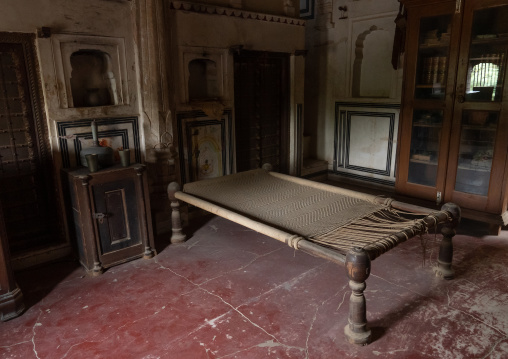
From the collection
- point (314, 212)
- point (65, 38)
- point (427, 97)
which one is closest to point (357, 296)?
point (314, 212)

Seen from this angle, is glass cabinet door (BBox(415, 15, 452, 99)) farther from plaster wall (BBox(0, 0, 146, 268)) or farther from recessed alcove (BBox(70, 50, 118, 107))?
recessed alcove (BBox(70, 50, 118, 107))

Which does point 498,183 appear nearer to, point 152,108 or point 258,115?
point 258,115

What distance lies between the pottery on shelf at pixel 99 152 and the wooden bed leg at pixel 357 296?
89.1 inches

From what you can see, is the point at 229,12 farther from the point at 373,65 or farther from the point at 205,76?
the point at 373,65

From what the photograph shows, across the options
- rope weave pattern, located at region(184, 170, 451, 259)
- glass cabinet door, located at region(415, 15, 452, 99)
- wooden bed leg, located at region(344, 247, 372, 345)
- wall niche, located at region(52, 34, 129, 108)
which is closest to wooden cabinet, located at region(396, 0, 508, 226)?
glass cabinet door, located at region(415, 15, 452, 99)

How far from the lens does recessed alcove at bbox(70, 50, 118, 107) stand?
3.70 meters

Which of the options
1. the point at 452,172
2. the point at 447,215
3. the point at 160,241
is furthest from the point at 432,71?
the point at 160,241

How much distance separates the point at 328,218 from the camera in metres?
2.98

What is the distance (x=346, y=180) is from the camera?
6156 mm

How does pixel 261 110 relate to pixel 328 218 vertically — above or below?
above

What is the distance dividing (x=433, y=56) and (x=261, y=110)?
2.14m

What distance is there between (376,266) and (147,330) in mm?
1991

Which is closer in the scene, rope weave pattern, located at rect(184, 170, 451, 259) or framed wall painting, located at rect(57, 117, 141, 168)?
rope weave pattern, located at rect(184, 170, 451, 259)

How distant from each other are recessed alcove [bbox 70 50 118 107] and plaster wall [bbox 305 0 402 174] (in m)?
3.50
